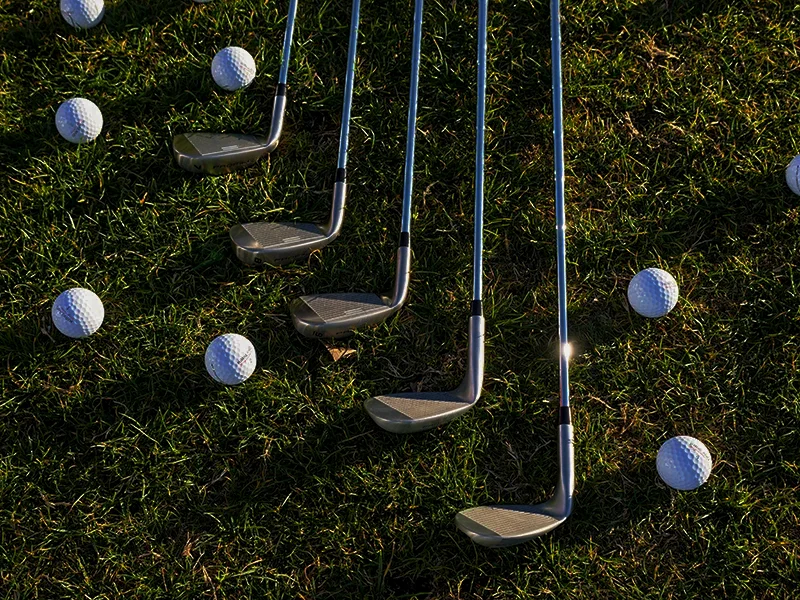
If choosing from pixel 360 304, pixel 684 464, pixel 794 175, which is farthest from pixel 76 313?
pixel 794 175

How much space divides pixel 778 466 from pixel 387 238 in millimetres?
2251

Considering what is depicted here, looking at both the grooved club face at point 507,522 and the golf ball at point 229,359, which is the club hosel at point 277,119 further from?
the grooved club face at point 507,522

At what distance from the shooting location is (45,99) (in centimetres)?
493

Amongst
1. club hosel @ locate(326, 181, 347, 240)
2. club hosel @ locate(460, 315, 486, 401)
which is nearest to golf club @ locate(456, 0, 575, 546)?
club hosel @ locate(460, 315, 486, 401)

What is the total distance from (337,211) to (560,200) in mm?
1140

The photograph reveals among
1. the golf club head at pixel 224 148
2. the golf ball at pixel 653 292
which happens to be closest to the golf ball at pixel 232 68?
the golf club head at pixel 224 148

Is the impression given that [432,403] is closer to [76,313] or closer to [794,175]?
[76,313]

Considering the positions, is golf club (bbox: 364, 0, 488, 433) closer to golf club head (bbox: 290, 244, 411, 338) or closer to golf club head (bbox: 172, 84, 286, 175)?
golf club head (bbox: 290, 244, 411, 338)

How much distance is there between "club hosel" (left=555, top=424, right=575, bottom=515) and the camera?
4098 millimetres

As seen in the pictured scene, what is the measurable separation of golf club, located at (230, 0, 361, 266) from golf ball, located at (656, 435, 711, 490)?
1.97 meters

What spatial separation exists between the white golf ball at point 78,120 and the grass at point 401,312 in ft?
0.27

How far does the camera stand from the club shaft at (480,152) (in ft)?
14.4

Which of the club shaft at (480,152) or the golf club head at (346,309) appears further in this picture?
the club shaft at (480,152)

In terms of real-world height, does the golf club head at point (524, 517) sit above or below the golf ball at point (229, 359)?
below
